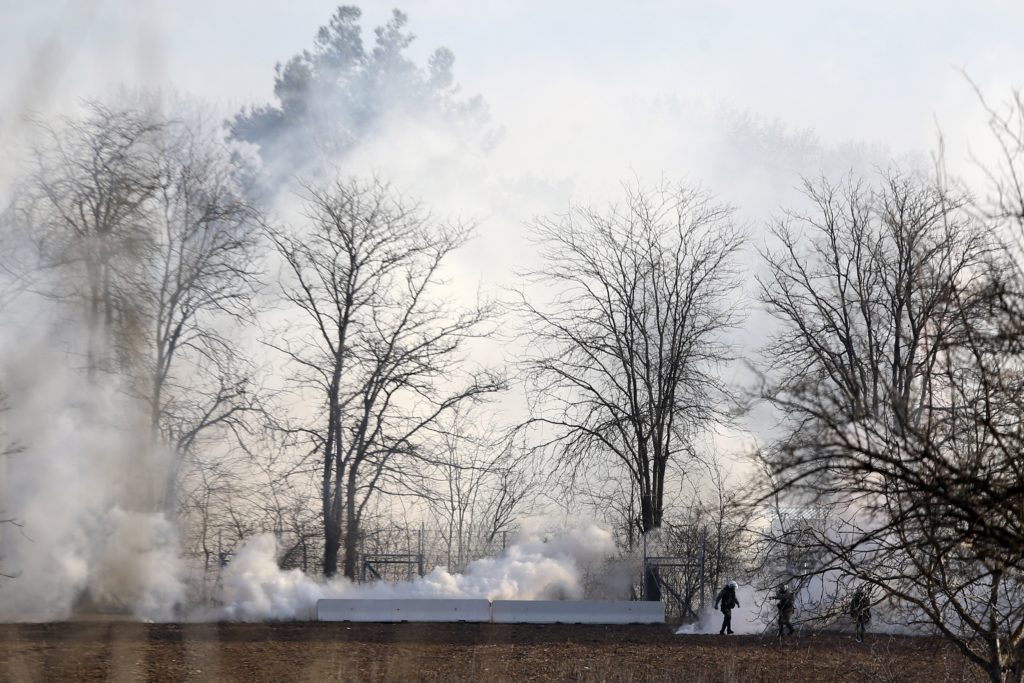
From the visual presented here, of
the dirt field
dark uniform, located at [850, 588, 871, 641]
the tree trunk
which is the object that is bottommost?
the dirt field

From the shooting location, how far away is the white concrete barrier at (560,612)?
75.7ft

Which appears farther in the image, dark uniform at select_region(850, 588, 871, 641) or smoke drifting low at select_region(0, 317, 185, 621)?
smoke drifting low at select_region(0, 317, 185, 621)

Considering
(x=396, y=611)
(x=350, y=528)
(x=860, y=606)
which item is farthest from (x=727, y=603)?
(x=860, y=606)

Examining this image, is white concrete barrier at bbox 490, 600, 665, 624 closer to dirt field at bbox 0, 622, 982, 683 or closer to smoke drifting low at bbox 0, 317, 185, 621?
dirt field at bbox 0, 622, 982, 683

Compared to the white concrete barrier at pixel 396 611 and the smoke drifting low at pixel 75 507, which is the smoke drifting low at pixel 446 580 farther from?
the smoke drifting low at pixel 75 507

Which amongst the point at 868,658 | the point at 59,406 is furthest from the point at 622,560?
the point at 59,406

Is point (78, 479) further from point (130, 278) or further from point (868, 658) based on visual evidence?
point (868, 658)

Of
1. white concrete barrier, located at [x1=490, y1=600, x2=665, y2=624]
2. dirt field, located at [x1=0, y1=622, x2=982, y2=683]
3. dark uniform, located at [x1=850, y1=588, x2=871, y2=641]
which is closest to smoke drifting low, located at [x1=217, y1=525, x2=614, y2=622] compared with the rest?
dirt field, located at [x1=0, y1=622, x2=982, y2=683]

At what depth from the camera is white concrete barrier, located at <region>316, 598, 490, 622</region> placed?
22.9 meters

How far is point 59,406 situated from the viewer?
22375 millimetres

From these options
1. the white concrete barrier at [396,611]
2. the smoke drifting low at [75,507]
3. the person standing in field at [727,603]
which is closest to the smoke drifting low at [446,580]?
the white concrete barrier at [396,611]

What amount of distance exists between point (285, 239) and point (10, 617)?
1255 cm

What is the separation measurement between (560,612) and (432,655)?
204 inches

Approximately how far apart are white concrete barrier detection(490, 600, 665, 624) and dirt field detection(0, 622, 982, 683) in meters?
0.93
